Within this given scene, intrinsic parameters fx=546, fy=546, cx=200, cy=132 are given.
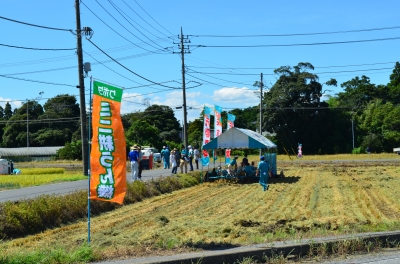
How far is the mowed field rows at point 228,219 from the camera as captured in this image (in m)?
9.59

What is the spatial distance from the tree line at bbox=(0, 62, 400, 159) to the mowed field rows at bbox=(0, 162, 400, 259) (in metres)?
37.2

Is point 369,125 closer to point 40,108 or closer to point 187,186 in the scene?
point 40,108

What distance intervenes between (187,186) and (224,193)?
3.70 metres

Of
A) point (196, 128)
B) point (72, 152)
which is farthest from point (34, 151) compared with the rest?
point (196, 128)

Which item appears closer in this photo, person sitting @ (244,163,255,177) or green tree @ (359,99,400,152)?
person sitting @ (244,163,255,177)

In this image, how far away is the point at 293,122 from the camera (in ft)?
226

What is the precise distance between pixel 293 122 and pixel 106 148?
60.4 metres

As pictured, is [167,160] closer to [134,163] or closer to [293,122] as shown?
[134,163]

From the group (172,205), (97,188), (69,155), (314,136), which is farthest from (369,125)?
(97,188)

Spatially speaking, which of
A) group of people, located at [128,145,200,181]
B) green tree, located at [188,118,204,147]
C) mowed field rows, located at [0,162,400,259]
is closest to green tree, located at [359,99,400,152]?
green tree, located at [188,118,204,147]

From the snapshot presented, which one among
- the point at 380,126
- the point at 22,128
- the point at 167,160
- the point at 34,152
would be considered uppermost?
the point at 22,128

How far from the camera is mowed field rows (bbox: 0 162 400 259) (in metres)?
9.59

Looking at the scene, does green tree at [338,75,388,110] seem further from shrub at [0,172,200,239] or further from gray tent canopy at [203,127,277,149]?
shrub at [0,172,200,239]

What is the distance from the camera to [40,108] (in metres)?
86.3
